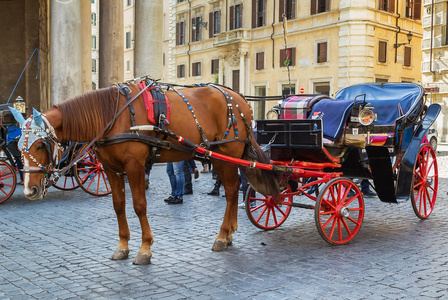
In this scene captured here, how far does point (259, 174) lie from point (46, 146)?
249cm

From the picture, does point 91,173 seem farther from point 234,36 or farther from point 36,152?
point 234,36

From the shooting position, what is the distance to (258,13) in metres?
34.1

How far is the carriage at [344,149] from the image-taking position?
6336 mm

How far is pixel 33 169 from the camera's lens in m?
4.95

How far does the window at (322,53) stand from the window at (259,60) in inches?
190

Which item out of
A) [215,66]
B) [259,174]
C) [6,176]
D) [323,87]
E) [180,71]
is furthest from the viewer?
[180,71]

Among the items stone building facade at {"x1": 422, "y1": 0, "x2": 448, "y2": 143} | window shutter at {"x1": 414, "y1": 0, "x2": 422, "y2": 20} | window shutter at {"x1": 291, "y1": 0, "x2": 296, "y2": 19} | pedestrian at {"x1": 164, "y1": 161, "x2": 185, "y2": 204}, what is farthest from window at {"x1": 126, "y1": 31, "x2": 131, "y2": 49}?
pedestrian at {"x1": 164, "y1": 161, "x2": 185, "y2": 204}

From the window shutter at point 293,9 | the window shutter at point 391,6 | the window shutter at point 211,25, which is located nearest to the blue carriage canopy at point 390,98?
the window shutter at point 391,6

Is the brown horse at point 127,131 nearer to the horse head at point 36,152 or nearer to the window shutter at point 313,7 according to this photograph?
the horse head at point 36,152

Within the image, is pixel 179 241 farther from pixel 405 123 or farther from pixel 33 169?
pixel 405 123

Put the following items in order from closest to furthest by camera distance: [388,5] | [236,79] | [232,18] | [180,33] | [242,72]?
[388,5]
[242,72]
[236,79]
[232,18]
[180,33]

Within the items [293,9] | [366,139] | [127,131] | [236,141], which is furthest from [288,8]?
[127,131]

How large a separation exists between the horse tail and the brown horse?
0.05 m

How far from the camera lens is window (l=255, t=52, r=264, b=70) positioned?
34.0 metres
